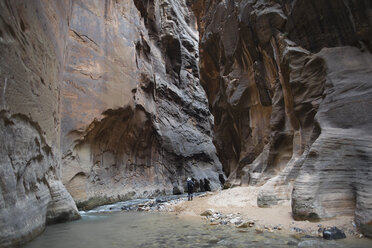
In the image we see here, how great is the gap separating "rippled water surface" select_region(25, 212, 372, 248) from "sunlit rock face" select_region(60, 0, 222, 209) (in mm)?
7161

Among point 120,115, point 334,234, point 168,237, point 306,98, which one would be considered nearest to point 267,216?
point 334,234

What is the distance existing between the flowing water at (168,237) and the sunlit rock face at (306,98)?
125cm

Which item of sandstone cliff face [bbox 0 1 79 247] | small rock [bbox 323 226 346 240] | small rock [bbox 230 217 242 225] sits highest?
sandstone cliff face [bbox 0 1 79 247]

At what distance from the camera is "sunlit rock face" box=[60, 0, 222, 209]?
15.1 metres

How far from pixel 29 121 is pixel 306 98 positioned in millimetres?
9097

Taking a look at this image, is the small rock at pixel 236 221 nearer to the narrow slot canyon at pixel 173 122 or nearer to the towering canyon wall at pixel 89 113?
the narrow slot canyon at pixel 173 122

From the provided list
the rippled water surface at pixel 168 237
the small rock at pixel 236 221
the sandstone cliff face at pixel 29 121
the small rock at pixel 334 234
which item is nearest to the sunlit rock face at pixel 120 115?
the sandstone cliff face at pixel 29 121

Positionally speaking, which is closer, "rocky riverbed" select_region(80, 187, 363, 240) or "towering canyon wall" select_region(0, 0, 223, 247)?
"rocky riverbed" select_region(80, 187, 363, 240)

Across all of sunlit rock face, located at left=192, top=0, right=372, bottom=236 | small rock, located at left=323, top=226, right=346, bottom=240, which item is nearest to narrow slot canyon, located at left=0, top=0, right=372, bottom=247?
sunlit rock face, located at left=192, top=0, right=372, bottom=236

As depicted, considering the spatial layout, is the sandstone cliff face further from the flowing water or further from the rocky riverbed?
the rocky riverbed

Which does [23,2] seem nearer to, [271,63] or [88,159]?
[88,159]

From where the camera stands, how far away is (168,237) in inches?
250

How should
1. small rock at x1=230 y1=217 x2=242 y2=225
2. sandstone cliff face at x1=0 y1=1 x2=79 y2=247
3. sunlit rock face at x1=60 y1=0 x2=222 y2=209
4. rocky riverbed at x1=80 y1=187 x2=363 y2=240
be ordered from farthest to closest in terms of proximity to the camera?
sunlit rock face at x1=60 y1=0 x2=222 y2=209
small rock at x1=230 y1=217 x2=242 y2=225
rocky riverbed at x1=80 y1=187 x2=363 y2=240
sandstone cliff face at x1=0 y1=1 x2=79 y2=247

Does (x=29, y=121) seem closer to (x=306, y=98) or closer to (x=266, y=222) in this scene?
(x=266, y=222)
